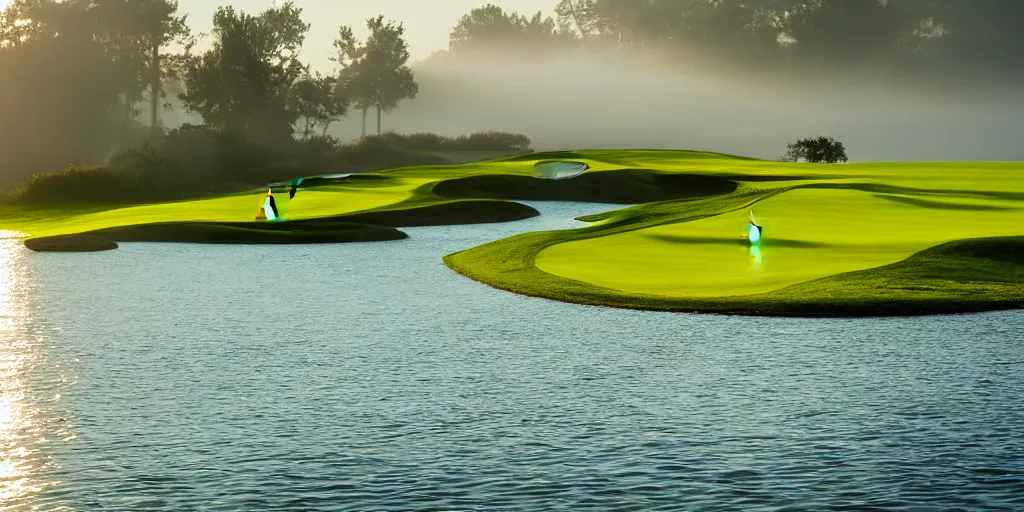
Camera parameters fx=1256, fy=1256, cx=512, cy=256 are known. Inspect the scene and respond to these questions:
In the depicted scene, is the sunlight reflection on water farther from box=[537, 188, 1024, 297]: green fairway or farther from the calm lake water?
box=[537, 188, 1024, 297]: green fairway

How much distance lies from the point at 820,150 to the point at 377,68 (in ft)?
150

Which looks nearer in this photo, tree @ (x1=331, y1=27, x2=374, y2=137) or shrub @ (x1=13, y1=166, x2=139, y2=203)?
shrub @ (x1=13, y1=166, x2=139, y2=203)

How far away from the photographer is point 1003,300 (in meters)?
17.3

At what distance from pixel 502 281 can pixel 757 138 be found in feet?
302

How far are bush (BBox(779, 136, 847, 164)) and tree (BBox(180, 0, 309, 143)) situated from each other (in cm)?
3543

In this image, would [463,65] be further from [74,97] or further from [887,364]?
[887,364]

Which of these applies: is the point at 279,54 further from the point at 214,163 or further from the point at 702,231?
the point at 702,231

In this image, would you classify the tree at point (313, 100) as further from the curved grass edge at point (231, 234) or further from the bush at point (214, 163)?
the curved grass edge at point (231, 234)

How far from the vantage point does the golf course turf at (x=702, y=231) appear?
720 inches

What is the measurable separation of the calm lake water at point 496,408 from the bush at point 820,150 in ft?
190

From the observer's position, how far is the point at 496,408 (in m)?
10.3

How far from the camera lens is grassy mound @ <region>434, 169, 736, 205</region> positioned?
50375mm

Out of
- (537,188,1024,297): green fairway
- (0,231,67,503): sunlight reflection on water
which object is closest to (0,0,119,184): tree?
(537,188,1024,297): green fairway

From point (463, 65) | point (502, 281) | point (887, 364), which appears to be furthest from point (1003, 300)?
point (463, 65)
